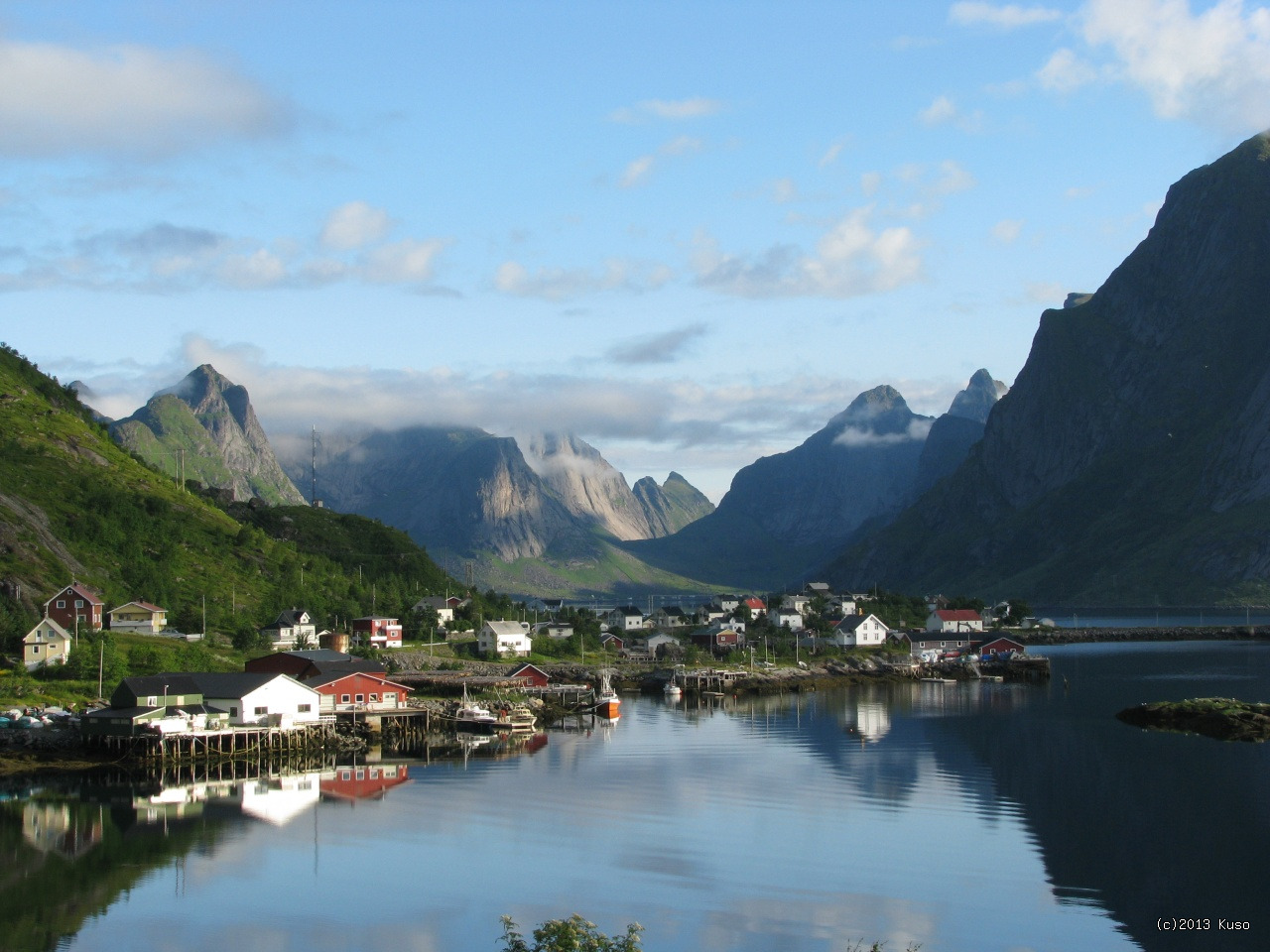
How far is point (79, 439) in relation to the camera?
403ft

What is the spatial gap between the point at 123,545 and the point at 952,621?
93.6 meters

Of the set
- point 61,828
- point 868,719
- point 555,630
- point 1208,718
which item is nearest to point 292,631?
point 868,719

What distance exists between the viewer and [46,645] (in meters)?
78.1

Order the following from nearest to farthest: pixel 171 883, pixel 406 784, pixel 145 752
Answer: pixel 171 883 → pixel 406 784 → pixel 145 752

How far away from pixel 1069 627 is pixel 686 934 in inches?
6377

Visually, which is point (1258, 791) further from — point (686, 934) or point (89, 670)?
point (89, 670)

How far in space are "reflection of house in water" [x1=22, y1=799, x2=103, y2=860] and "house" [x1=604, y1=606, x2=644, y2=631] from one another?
367 ft

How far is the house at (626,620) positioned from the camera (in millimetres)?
163750

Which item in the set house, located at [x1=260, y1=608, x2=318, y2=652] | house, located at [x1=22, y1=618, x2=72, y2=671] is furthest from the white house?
house, located at [x1=260, y1=608, x2=318, y2=652]

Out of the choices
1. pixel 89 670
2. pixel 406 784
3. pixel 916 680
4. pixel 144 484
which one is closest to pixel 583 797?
pixel 406 784

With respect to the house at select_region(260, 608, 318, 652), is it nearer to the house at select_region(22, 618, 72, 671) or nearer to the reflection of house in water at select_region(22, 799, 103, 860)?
the house at select_region(22, 618, 72, 671)

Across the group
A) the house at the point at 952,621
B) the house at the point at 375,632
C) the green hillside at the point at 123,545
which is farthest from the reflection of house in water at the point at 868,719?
the house at the point at 952,621

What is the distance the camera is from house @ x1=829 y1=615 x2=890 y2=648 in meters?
139

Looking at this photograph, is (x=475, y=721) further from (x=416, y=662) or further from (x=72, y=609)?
(x=72, y=609)
